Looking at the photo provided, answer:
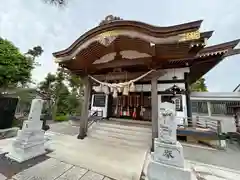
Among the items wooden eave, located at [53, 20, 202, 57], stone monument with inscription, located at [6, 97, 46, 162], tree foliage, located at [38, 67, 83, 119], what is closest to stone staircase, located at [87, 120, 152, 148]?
stone monument with inscription, located at [6, 97, 46, 162]

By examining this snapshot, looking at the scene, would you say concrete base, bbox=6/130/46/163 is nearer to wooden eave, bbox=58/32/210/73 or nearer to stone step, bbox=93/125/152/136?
stone step, bbox=93/125/152/136

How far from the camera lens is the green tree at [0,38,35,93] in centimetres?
616

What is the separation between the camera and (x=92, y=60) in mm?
4727

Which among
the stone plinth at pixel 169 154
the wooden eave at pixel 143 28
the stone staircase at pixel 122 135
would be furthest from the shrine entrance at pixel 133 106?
the stone plinth at pixel 169 154

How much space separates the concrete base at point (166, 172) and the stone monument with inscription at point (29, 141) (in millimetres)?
2927

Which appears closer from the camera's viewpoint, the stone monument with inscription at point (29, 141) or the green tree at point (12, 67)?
the stone monument with inscription at point (29, 141)

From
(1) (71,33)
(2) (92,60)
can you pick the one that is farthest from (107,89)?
(1) (71,33)

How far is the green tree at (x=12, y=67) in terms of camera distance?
6.16 metres

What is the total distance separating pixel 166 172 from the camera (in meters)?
2.08

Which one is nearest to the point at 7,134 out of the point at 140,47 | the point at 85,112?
the point at 85,112

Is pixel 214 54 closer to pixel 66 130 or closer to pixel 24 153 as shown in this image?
pixel 24 153

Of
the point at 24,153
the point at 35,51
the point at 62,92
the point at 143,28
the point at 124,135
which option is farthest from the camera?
the point at 35,51

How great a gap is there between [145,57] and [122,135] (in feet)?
10.5

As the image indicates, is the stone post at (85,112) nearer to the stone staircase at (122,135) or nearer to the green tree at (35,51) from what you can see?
the stone staircase at (122,135)
